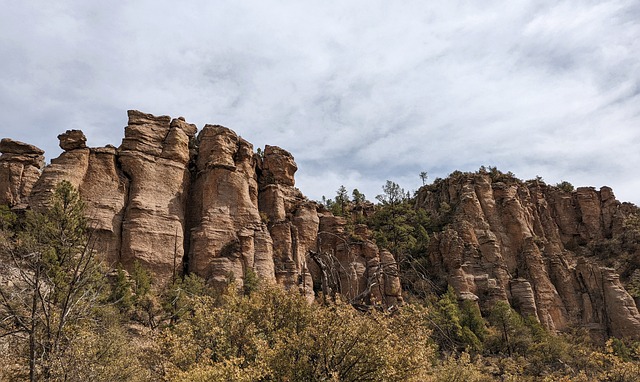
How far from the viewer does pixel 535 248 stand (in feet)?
243

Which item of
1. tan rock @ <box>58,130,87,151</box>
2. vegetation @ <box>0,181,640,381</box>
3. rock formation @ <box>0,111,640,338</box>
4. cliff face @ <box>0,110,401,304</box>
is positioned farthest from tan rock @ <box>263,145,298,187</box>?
vegetation @ <box>0,181,640,381</box>

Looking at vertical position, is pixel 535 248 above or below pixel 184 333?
above

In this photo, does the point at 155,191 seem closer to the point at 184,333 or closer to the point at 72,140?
the point at 72,140

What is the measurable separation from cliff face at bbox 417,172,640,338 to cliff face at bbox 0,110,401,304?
1667cm

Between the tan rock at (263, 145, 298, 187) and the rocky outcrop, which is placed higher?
the tan rock at (263, 145, 298, 187)

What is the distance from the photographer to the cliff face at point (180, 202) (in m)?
46.2

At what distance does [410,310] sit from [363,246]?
127ft

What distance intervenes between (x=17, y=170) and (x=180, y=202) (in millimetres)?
16198

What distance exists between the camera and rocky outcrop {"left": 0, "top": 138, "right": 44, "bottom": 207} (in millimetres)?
45062

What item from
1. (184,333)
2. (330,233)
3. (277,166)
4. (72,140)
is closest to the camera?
(184,333)

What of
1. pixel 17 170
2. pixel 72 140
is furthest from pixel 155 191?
pixel 17 170

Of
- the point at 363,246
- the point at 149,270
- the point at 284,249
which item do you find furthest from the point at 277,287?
the point at 363,246

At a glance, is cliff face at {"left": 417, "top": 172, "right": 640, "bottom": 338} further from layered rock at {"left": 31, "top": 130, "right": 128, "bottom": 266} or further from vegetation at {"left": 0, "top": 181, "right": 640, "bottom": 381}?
layered rock at {"left": 31, "top": 130, "right": 128, "bottom": 266}

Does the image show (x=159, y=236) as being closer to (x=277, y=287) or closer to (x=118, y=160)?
(x=118, y=160)
